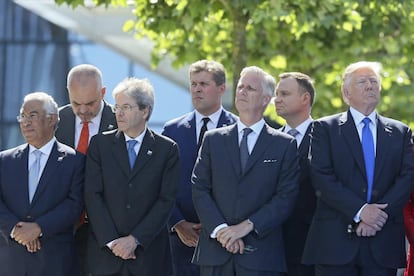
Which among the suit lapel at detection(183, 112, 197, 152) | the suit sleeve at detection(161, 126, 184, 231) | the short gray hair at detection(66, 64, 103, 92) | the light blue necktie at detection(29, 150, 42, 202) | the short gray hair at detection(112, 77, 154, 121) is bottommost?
the suit sleeve at detection(161, 126, 184, 231)

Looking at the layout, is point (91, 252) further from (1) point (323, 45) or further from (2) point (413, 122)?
(2) point (413, 122)

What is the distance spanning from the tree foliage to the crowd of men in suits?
3.11m

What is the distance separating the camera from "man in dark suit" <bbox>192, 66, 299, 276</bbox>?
30.0 ft

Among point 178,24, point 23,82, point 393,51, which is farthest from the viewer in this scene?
point 23,82

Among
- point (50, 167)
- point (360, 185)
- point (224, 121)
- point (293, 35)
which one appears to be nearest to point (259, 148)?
point (360, 185)

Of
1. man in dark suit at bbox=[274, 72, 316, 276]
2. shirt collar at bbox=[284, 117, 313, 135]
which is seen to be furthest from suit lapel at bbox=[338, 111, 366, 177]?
shirt collar at bbox=[284, 117, 313, 135]

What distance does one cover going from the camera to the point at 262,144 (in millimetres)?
9391

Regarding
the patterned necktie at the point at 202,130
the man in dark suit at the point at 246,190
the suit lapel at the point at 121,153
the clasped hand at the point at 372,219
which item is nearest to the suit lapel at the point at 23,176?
the suit lapel at the point at 121,153

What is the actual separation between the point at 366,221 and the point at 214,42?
7.70m

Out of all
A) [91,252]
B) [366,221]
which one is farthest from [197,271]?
[366,221]

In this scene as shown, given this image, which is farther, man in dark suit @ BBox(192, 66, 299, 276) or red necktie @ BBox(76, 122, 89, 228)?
Result: red necktie @ BBox(76, 122, 89, 228)

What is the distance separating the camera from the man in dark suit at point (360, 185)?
368 inches

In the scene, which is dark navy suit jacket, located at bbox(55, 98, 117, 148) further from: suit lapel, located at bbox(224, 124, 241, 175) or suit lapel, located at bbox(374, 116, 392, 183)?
suit lapel, located at bbox(374, 116, 392, 183)

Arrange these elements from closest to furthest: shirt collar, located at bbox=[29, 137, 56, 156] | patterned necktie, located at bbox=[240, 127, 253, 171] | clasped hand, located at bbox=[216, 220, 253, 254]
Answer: clasped hand, located at bbox=[216, 220, 253, 254] → patterned necktie, located at bbox=[240, 127, 253, 171] → shirt collar, located at bbox=[29, 137, 56, 156]
